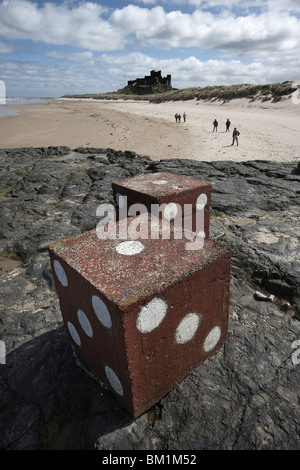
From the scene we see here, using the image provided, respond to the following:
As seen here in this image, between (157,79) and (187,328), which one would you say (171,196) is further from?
(157,79)

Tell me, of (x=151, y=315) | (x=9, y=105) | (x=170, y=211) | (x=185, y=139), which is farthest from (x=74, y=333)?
(x=9, y=105)

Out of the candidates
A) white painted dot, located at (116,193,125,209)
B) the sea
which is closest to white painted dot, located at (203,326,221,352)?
white painted dot, located at (116,193,125,209)

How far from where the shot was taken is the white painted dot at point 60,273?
2.48 meters

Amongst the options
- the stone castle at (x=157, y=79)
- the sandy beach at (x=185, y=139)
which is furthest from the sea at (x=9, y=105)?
the stone castle at (x=157, y=79)

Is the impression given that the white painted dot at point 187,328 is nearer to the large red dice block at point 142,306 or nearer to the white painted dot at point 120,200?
the large red dice block at point 142,306

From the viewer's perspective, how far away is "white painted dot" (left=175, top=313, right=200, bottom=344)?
229 cm

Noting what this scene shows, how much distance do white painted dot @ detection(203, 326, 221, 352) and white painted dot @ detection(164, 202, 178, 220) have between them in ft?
5.02

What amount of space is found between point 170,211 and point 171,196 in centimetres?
20

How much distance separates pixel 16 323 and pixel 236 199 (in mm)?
6058

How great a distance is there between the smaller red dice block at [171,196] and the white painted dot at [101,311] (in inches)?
69.3

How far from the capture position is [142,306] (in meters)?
1.90

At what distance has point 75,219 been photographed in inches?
271
